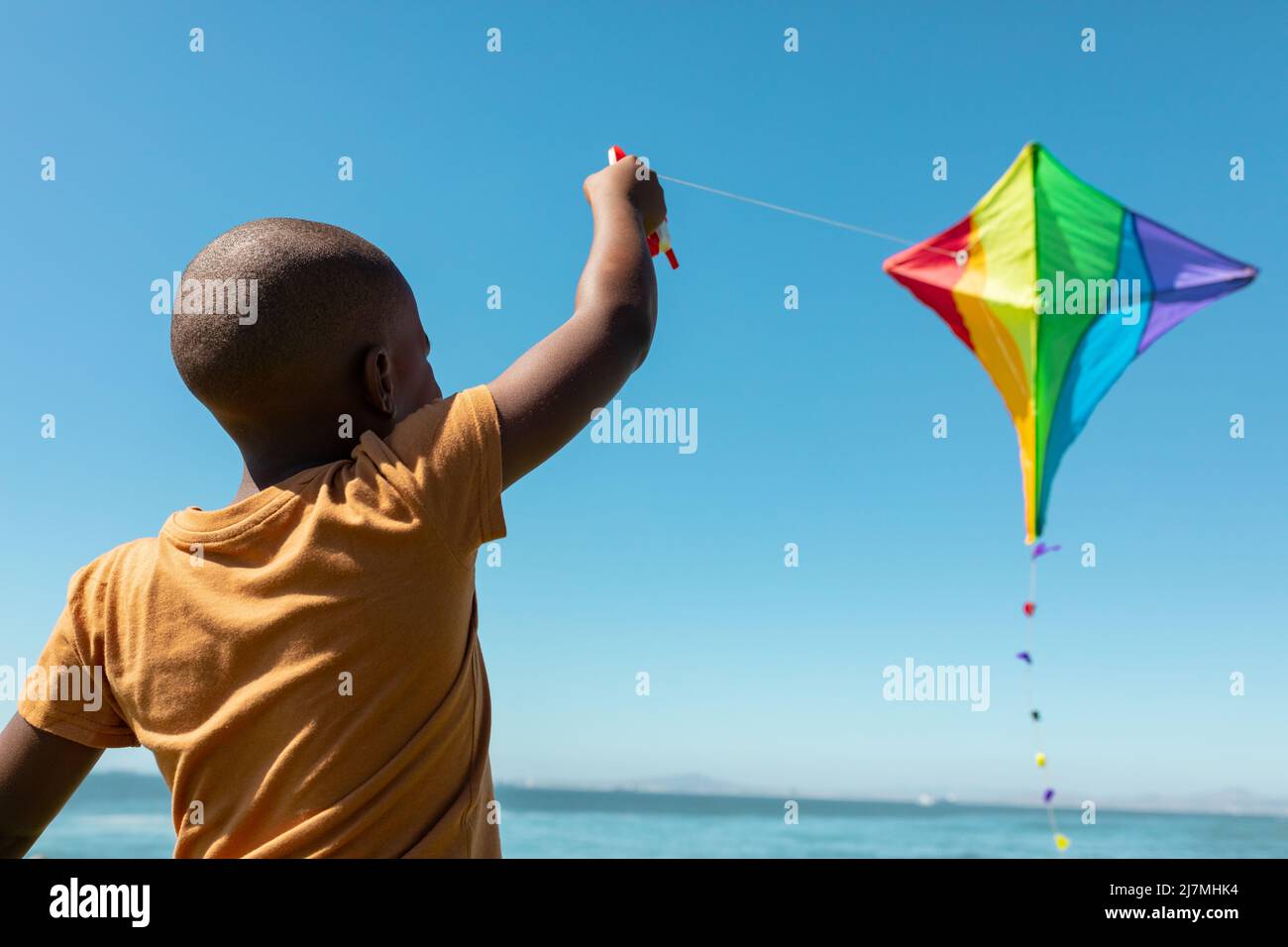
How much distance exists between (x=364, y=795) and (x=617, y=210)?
0.93 m

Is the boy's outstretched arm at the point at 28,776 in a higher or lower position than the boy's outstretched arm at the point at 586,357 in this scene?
lower

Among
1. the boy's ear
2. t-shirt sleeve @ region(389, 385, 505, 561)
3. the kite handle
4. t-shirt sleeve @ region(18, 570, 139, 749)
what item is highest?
the kite handle

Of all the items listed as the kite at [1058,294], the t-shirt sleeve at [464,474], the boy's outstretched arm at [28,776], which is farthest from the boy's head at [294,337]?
the kite at [1058,294]

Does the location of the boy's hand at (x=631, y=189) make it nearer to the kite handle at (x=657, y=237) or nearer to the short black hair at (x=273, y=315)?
the kite handle at (x=657, y=237)

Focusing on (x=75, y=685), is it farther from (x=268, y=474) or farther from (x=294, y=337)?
(x=294, y=337)

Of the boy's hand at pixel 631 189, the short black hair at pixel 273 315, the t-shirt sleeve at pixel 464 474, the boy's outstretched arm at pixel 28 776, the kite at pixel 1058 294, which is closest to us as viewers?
the t-shirt sleeve at pixel 464 474

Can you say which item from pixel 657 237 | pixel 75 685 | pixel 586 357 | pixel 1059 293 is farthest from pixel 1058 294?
pixel 75 685

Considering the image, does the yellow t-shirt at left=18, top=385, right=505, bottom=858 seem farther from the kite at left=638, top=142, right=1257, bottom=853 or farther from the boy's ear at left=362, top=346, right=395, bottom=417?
the kite at left=638, top=142, right=1257, bottom=853

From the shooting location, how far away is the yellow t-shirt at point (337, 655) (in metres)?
1.35

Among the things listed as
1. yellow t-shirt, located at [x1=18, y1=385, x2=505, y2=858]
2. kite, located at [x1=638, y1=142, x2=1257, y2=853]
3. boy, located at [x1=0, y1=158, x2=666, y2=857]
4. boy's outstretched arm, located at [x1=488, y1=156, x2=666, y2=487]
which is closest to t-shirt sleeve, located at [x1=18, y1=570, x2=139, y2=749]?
boy, located at [x1=0, y1=158, x2=666, y2=857]

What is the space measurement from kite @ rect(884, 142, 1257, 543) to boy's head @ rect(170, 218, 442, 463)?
80.6 inches

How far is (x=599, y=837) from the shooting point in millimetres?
46250

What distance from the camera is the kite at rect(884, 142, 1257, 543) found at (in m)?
3.04

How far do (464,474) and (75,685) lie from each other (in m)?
0.69
